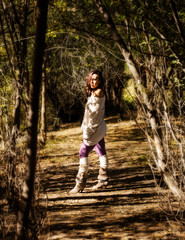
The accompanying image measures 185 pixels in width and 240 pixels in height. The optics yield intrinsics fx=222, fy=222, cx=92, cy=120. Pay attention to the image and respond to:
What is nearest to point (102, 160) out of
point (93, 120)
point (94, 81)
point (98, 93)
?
point (93, 120)

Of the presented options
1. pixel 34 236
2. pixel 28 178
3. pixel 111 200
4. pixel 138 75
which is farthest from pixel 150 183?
pixel 28 178

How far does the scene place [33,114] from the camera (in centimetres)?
154

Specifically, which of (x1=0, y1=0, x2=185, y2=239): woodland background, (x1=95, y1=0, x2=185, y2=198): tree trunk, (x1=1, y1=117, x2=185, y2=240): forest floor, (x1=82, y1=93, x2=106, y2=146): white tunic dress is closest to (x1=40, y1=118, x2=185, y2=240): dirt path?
(x1=1, y1=117, x2=185, y2=240): forest floor

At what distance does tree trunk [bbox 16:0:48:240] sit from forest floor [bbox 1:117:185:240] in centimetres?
59

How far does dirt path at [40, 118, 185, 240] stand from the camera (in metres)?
2.69

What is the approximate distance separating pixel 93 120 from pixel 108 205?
1359mm

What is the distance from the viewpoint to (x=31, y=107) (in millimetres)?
1527

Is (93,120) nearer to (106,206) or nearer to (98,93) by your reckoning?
(98,93)

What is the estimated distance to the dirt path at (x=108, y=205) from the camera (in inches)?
106

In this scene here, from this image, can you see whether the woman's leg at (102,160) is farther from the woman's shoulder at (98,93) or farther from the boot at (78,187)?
the woman's shoulder at (98,93)

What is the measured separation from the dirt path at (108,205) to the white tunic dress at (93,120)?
90cm

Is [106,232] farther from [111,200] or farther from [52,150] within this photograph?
[52,150]

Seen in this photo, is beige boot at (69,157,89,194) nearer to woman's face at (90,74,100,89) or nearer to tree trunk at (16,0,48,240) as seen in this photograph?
woman's face at (90,74,100,89)

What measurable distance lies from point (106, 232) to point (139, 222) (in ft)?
1.54
